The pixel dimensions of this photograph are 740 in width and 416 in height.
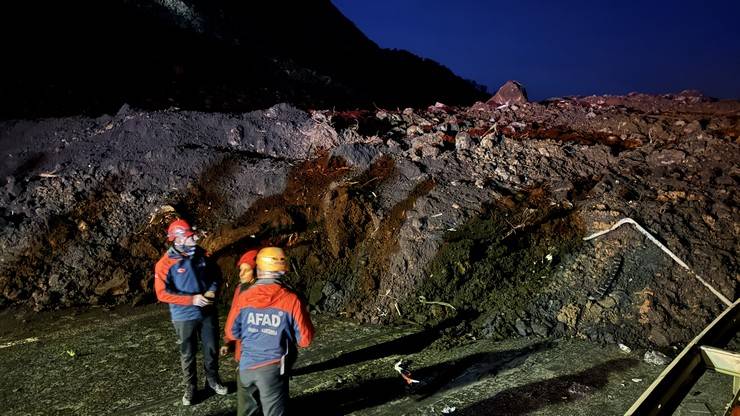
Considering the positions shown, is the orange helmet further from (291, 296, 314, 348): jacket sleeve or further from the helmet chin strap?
the helmet chin strap

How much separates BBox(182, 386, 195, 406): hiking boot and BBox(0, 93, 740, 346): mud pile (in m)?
2.26

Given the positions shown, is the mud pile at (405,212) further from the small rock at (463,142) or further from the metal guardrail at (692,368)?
the metal guardrail at (692,368)

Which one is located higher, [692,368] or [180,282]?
[180,282]

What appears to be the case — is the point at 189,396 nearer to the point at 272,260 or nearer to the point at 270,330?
the point at 270,330

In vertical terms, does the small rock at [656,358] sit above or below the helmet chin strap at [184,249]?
below

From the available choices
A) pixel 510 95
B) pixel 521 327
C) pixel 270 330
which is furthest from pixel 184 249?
pixel 510 95

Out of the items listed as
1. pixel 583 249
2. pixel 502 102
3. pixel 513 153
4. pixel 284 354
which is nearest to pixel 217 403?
pixel 284 354

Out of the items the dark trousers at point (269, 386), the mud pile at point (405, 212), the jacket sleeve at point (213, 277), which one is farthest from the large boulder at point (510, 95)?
the dark trousers at point (269, 386)

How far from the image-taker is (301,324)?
11.1 feet

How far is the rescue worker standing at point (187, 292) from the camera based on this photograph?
4324 millimetres

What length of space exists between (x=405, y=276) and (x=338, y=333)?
1.18 meters

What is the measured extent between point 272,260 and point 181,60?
56.1 feet

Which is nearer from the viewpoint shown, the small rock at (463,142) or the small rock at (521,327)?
the small rock at (521,327)

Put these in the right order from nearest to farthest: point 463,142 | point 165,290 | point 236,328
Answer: point 236,328 < point 165,290 < point 463,142
